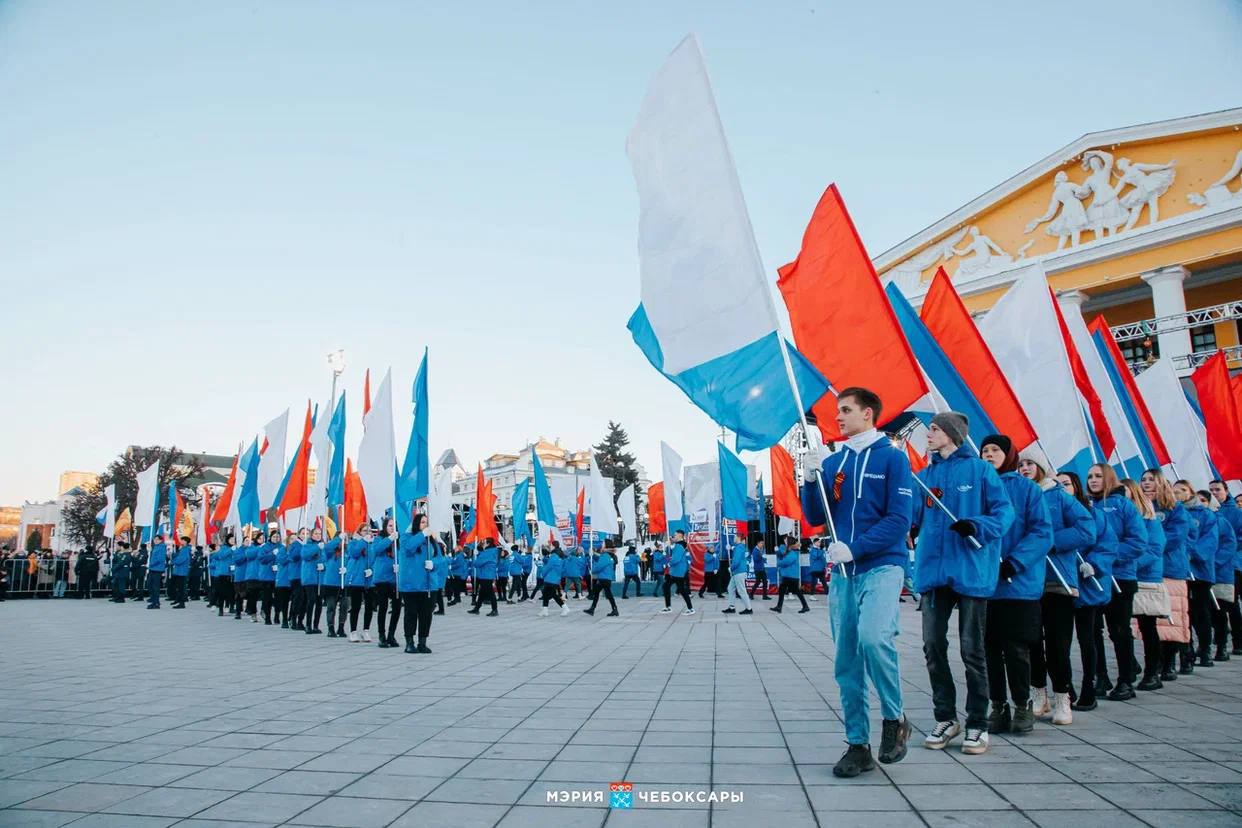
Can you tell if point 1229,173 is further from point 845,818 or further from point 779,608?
point 845,818

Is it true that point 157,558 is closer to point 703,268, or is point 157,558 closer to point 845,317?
point 703,268

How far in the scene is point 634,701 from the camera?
7.10 meters

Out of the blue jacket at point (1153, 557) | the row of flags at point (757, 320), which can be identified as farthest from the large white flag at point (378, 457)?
the blue jacket at point (1153, 557)

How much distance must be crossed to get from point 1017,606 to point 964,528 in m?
0.99

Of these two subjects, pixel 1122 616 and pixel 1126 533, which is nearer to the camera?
pixel 1126 533

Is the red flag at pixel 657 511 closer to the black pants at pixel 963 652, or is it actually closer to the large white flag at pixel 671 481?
the large white flag at pixel 671 481

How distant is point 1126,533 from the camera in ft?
22.6

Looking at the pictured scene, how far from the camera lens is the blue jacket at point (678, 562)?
19219 millimetres

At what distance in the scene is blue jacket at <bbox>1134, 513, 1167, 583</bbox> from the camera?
23.6 feet

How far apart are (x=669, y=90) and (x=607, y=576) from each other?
14.2 m

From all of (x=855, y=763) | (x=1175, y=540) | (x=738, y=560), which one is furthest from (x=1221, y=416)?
(x=855, y=763)

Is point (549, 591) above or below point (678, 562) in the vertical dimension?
below

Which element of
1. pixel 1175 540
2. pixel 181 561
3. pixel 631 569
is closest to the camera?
pixel 1175 540

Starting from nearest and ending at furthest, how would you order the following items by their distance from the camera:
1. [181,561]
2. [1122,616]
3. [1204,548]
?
[1122,616] < [1204,548] < [181,561]
